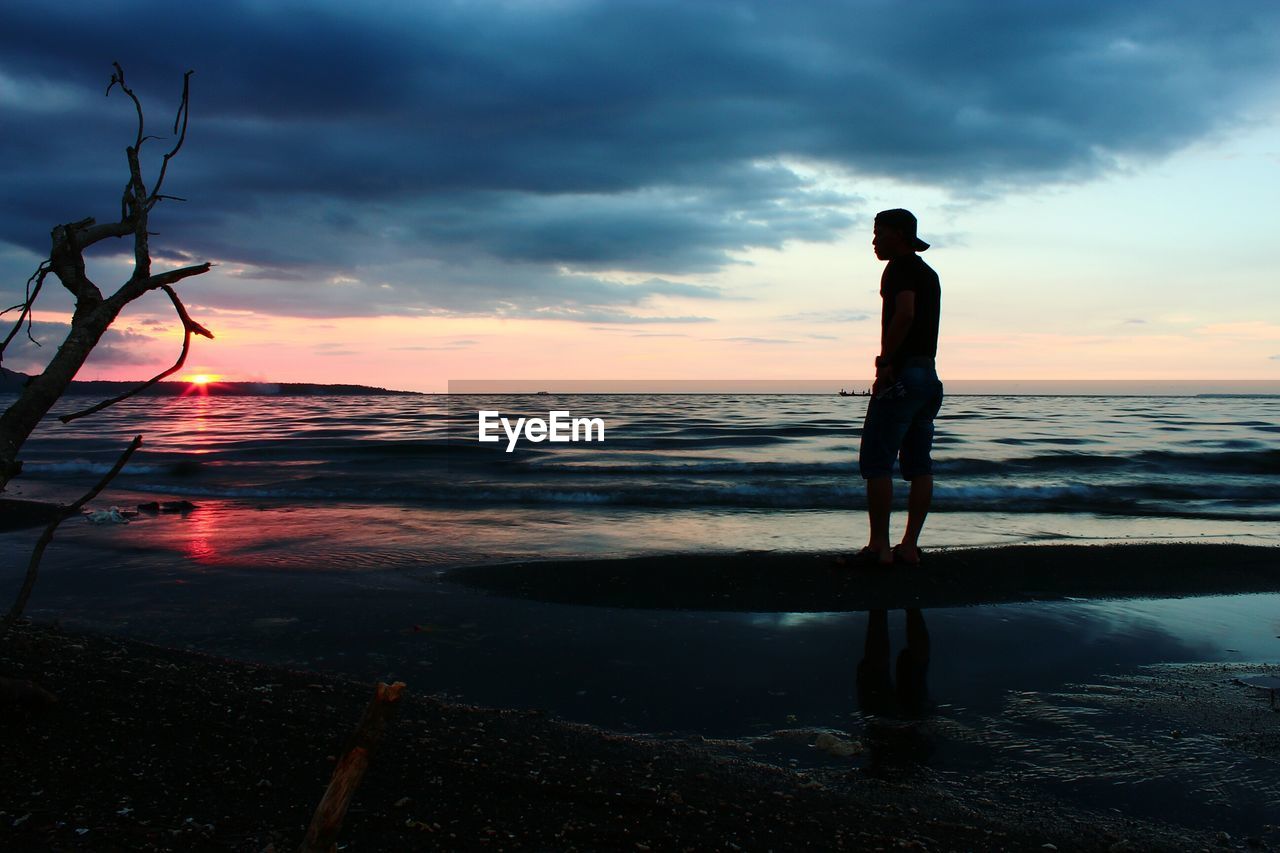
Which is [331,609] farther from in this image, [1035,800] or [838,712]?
[1035,800]

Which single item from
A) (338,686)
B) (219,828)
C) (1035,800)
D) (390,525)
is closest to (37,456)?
(390,525)

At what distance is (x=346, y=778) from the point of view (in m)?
1.34

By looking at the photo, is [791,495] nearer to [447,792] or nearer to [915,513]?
[915,513]

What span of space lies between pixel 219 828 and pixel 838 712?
2.15m

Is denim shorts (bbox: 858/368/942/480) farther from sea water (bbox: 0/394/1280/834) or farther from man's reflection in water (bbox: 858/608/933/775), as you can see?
man's reflection in water (bbox: 858/608/933/775)

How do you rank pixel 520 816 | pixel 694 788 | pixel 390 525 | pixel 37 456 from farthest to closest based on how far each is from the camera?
pixel 37 456 < pixel 390 525 < pixel 694 788 < pixel 520 816

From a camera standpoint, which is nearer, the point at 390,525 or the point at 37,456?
the point at 390,525

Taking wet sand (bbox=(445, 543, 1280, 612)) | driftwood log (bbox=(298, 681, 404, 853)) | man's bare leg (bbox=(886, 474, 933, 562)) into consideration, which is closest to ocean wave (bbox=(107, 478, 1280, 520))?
wet sand (bbox=(445, 543, 1280, 612))

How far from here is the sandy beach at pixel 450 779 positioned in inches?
82.1

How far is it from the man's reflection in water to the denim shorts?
134 cm

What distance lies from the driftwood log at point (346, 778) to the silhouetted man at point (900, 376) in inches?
178

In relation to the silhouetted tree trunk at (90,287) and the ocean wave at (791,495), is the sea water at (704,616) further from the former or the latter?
the silhouetted tree trunk at (90,287)

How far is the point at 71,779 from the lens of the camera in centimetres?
224

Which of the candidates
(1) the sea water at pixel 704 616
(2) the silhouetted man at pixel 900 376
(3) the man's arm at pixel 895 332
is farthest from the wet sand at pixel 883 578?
(3) the man's arm at pixel 895 332
